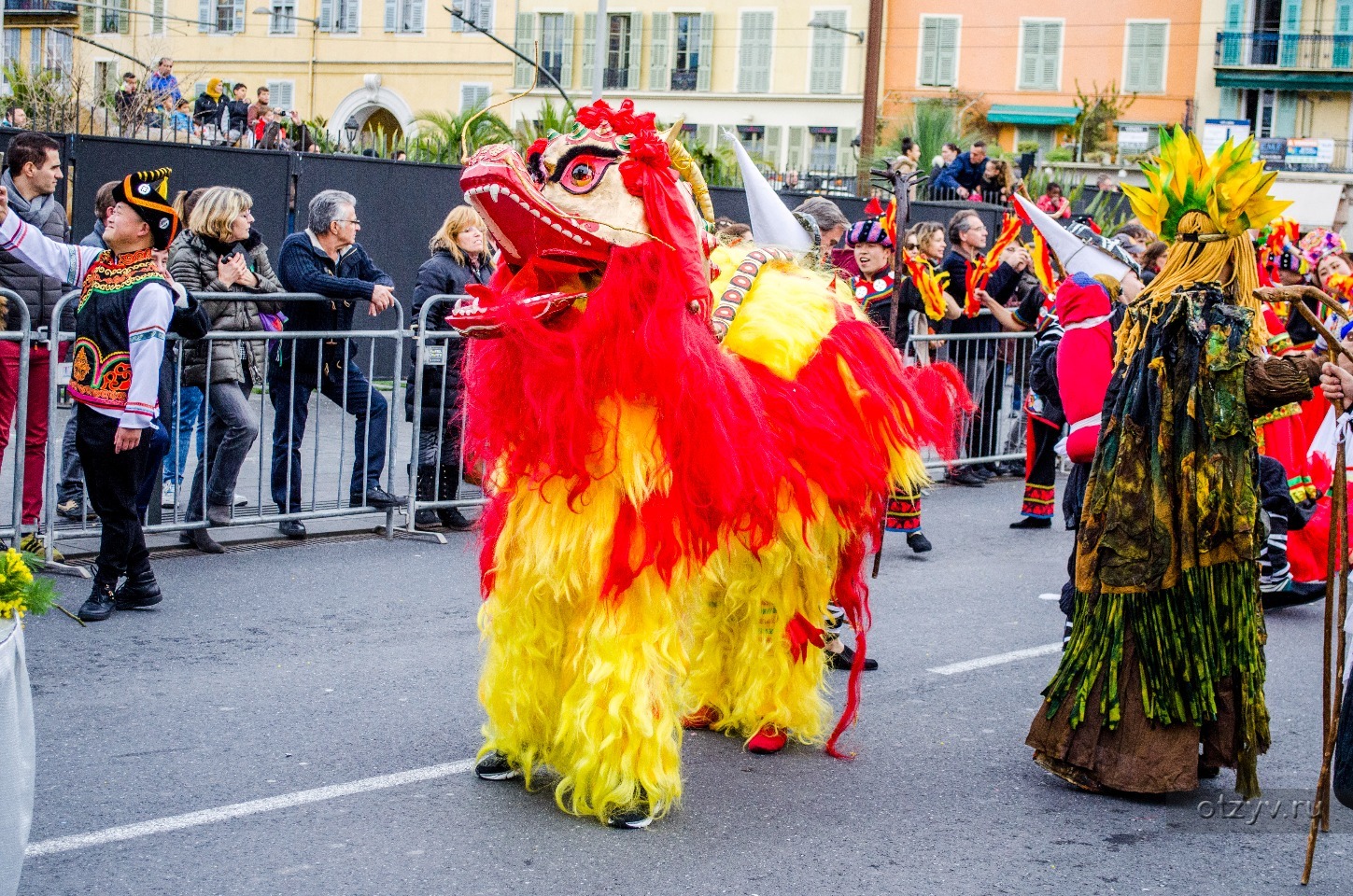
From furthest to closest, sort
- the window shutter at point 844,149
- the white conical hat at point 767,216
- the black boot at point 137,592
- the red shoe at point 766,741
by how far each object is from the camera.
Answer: the window shutter at point 844,149 → the black boot at point 137,592 → the white conical hat at point 767,216 → the red shoe at point 766,741

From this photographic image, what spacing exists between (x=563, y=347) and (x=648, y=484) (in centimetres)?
45

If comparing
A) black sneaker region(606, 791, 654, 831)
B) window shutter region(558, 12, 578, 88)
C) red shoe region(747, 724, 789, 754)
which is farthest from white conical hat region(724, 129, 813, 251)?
window shutter region(558, 12, 578, 88)

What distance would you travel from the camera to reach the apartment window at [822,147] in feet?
155

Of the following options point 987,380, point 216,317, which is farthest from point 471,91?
point 216,317

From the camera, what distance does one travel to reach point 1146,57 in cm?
4841

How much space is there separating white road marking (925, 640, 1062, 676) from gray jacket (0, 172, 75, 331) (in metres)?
5.02

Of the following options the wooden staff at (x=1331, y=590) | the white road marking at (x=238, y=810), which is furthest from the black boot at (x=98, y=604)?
the wooden staff at (x=1331, y=590)

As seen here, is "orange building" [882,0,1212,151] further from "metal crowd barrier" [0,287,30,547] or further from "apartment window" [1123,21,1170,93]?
"metal crowd barrier" [0,287,30,547]

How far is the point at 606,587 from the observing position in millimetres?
4219

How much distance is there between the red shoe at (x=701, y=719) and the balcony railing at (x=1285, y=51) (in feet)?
157

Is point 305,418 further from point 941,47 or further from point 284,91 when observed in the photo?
point 941,47

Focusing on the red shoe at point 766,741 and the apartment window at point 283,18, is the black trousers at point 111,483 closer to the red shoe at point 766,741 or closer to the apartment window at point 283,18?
the red shoe at point 766,741

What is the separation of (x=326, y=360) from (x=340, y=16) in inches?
1568

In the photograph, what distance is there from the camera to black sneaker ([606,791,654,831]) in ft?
14.3
